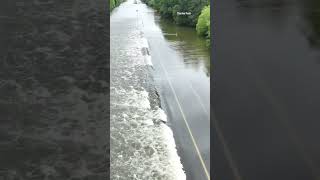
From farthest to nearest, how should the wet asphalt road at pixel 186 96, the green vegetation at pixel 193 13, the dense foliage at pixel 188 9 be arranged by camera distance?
the dense foliage at pixel 188 9 → the green vegetation at pixel 193 13 → the wet asphalt road at pixel 186 96

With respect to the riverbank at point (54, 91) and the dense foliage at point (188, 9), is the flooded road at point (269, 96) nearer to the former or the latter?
the riverbank at point (54, 91)

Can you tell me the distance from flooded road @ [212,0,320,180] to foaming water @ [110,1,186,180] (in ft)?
6.09

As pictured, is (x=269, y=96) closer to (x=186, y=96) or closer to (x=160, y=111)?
(x=160, y=111)

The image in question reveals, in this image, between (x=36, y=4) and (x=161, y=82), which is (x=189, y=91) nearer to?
(x=161, y=82)

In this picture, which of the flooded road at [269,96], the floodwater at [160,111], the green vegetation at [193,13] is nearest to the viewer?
the flooded road at [269,96]

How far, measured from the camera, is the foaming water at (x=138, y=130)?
45.0 feet

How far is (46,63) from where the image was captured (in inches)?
85.1

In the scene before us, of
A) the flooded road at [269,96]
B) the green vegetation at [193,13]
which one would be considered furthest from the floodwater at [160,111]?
the green vegetation at [193,13]

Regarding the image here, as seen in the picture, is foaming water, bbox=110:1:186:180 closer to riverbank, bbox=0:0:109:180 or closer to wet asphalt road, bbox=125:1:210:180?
wet asphalt road, bbox=125:1:210:180

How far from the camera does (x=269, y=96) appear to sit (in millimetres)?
16828

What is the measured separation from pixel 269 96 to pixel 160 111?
515 centimetres

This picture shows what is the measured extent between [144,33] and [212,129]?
28.0m

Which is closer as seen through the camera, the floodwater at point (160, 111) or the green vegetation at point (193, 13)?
the floodwater at point (160, 111)

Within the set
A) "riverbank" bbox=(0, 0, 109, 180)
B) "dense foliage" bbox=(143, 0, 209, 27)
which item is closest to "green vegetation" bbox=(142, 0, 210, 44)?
"dense foliage" bbox=(143, 0, 209, 27)
